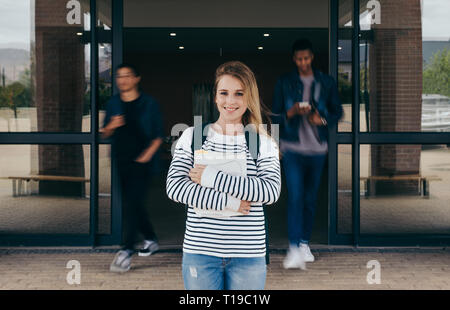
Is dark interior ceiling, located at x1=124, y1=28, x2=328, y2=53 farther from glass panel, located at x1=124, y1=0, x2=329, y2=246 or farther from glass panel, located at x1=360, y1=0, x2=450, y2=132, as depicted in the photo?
glass panel, located at x1=360, y1=0, x2=450, y2=132

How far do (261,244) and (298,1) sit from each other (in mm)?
6937

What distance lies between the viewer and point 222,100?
2.38 meters

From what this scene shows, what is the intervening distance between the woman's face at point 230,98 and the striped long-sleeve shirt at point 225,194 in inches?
3.7

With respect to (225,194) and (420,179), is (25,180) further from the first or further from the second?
(420,179)

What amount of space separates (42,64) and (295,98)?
2770 millimetres

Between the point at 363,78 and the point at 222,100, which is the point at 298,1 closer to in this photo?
the point at 363,78

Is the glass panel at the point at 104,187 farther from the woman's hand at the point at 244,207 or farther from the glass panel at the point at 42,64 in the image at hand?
the woman's hand at the point at 244,207

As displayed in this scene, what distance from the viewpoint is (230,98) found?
2.36 metres

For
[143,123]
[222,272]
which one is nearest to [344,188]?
[143,123]

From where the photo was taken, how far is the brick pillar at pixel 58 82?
18.1 feet

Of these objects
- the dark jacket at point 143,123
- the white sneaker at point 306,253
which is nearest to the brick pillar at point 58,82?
the dark jacket at point 143,123

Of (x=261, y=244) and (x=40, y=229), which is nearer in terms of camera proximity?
(x=261, y=244)
